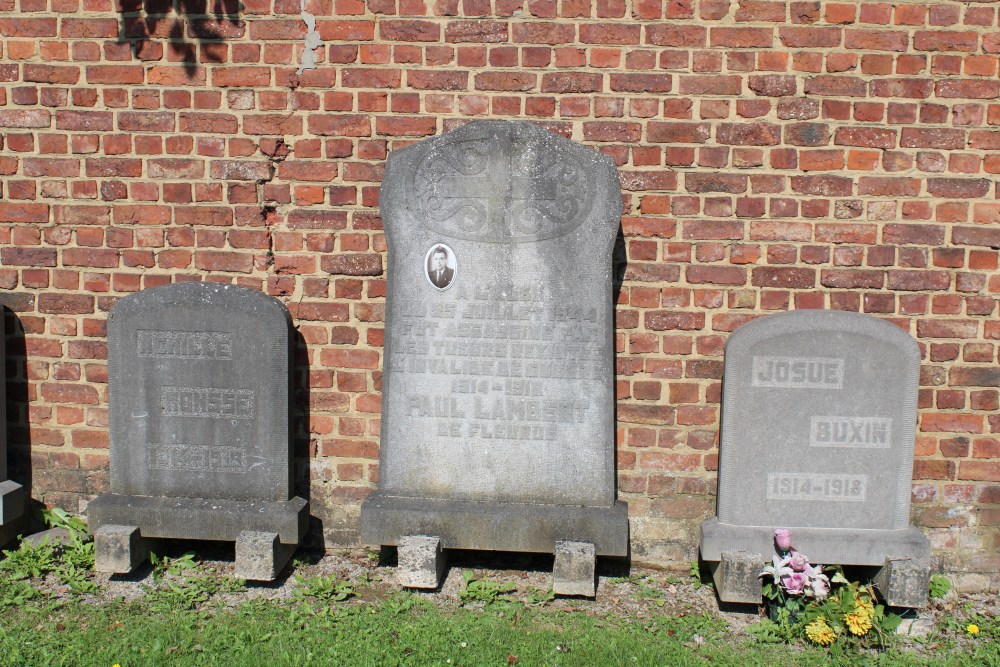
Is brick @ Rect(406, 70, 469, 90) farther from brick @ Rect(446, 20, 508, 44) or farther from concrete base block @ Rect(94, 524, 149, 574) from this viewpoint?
concrete base block @ Rect(94, 524, 149, 574)

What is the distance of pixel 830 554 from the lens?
3.50 m

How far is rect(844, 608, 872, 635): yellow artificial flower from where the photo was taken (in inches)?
126

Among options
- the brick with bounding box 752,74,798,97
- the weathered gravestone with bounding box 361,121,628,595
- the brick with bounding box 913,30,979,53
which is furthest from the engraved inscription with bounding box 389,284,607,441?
the brick with bounding box 913,30,979,53

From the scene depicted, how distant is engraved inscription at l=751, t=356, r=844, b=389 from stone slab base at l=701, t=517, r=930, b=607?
628 mm

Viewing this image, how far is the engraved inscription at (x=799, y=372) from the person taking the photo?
349cm

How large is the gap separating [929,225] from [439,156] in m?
2.26

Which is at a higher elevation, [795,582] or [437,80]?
[437,80]

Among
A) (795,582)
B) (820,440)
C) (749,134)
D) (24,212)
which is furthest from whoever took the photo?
(24,212)

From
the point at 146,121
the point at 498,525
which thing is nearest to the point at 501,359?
the point at 498,525

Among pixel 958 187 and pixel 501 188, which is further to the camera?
pixel 958 187

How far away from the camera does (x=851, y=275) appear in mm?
3814

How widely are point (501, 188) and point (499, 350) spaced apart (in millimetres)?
696

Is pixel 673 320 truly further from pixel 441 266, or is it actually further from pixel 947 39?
pixel 947 39

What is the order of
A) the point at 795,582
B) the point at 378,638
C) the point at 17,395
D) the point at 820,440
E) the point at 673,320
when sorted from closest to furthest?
the point at 378,638 → the point at 795,582 → the point at 820,440 → the point at 673,320 → the point at 17,395
